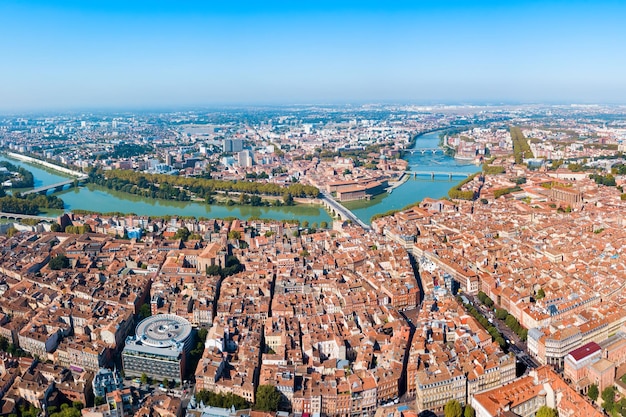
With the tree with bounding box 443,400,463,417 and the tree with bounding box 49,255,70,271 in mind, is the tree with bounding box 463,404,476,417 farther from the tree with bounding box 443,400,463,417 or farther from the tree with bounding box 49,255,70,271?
the tree with bounding box 49,255,70,271

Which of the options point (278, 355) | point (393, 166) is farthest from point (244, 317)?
point (393, 166)

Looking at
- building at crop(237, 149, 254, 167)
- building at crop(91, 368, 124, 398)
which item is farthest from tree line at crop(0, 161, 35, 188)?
building at crop(91, 368, 124, 398)

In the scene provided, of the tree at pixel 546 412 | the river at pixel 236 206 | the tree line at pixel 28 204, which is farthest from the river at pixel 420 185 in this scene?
the tree line at pixel 28 204

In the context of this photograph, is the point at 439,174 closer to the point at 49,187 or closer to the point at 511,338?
the point at 49,187

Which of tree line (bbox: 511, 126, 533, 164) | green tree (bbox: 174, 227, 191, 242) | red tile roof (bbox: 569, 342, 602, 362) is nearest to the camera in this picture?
red tile roof (bbox: 569, 342, 602, 362)

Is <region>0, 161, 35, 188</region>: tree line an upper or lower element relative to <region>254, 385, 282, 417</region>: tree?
lower
